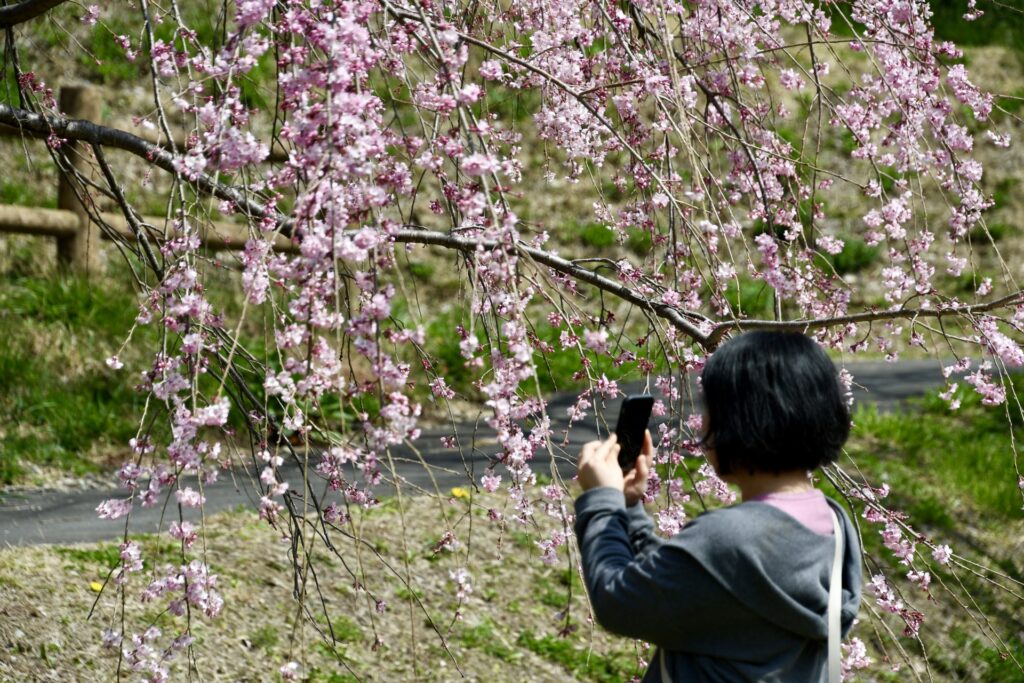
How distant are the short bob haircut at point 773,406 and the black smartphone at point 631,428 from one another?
0.13 meters

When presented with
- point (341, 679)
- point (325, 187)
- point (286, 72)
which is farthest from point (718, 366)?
point (341, 679)

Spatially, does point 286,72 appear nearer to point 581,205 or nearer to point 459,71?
point 459,71

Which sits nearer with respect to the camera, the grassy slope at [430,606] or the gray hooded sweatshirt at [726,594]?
the gray hooded sweatshirt at [726,594]

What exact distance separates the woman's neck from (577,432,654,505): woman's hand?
176 millimetres

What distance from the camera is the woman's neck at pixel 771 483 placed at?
5.18 feet

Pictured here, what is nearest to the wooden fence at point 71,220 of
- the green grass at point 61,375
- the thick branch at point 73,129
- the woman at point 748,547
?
the green grass at point 61,375

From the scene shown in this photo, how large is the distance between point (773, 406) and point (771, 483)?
0.11 metres

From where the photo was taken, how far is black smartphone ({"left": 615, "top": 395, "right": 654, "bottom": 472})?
171 cm

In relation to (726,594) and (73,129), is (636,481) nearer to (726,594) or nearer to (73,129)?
(726,594)

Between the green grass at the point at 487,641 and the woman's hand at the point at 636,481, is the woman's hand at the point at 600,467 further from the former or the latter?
the green grass at the point at 487,641

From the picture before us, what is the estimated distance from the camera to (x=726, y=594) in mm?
1482

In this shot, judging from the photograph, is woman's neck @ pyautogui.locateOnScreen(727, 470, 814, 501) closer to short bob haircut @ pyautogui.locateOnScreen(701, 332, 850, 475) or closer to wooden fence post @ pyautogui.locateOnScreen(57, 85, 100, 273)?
short bob haircut @ pyautogui.locateOnScreen(701, 332, 850, 475)

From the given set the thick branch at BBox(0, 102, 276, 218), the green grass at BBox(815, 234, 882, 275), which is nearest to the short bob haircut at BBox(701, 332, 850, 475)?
the thick branch at BBox(0, 102, 276, 218)

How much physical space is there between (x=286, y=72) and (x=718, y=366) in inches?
38.2
